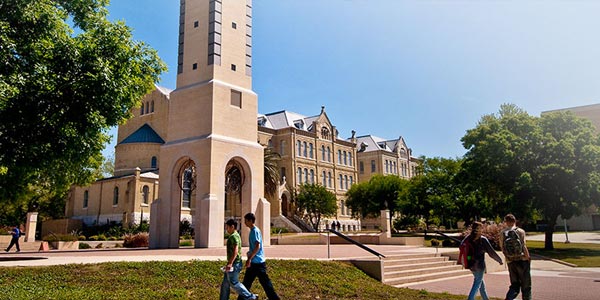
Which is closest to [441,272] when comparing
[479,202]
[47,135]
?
[47,135]

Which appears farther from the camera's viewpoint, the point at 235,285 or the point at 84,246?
the point at 84,246

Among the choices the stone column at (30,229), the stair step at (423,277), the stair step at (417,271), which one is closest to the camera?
the stair step at (423,277)

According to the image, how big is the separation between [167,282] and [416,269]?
889cm

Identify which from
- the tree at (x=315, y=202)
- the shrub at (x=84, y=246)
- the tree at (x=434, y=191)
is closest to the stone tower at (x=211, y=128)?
the shrub at (x=84, y=246)

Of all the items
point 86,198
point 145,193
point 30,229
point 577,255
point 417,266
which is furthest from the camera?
point 86,198

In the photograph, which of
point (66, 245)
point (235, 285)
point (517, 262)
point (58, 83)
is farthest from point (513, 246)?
point (66, 245)

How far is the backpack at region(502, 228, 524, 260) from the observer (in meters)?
9.21

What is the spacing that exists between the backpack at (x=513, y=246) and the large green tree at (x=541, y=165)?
22005 millimetres

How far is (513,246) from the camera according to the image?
9273 millimetres

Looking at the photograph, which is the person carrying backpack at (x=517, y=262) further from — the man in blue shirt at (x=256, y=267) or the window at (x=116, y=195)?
the window at (x=116, y=195)

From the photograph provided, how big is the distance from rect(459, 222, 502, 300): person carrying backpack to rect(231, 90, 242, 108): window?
61.8ft

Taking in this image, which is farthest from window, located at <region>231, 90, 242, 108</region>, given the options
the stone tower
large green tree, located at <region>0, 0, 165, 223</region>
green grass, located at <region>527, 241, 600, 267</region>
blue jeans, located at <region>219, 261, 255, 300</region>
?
green grass, located at <region>527, 241, 600, 267</region>

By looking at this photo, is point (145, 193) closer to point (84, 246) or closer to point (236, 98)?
point (84, 246)

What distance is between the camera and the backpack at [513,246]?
30.2ft
